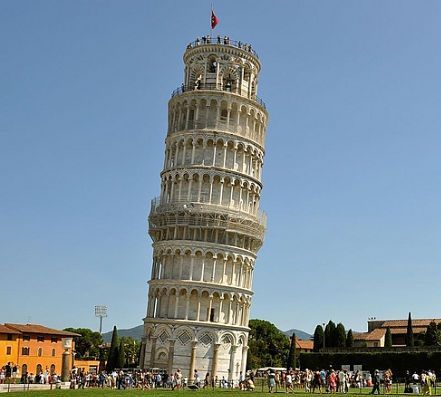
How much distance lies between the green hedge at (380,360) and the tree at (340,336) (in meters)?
11.3

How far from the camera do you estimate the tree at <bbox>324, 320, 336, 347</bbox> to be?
9125cm

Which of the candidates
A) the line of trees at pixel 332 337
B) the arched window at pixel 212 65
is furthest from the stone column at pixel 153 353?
the line of trees at pixel 332 337

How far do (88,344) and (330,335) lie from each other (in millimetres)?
45067

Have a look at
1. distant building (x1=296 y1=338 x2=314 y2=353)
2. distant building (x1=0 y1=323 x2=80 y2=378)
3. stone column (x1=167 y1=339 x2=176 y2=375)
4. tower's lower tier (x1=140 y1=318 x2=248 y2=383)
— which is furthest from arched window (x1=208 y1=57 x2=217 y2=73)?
distant building (x1=296 y1=338 x2=314 y2=353)

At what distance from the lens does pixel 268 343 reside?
107 metres

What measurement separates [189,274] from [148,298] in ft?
18.0

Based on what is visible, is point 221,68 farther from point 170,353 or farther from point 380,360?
point 380,360

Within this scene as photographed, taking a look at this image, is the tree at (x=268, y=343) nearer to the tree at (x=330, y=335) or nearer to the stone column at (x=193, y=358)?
the tree at (x=330, y=335)

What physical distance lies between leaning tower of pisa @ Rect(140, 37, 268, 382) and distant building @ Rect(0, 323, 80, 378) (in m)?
22.0

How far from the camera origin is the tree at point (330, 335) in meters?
91.2

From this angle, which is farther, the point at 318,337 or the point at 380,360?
the point at 318,337

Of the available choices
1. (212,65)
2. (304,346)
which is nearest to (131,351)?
(304,346)

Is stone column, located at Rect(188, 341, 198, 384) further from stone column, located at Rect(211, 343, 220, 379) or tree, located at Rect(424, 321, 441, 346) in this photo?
tree, located at Rect(424, 321, 441, 346)

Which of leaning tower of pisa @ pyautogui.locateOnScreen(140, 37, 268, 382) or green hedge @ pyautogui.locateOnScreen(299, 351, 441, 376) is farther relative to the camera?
green hedge @ pyautogui.locateOnScreen(299, 351, 441, 376)
